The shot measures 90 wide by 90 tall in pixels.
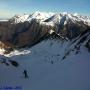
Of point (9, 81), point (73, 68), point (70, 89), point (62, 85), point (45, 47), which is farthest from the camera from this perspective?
point (45, 47)

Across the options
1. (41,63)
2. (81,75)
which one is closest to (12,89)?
(81,75)

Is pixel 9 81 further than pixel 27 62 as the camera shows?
No

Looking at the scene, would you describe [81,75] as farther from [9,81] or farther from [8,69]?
[8,69]

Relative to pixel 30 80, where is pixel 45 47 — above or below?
below

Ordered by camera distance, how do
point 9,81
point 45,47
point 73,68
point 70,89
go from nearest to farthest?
point 70,89 → point 9,81 → point 73,68 → point 45,47

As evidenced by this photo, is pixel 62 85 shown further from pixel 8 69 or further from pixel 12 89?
pixel 8 69

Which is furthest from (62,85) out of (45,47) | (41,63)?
(45,47)
